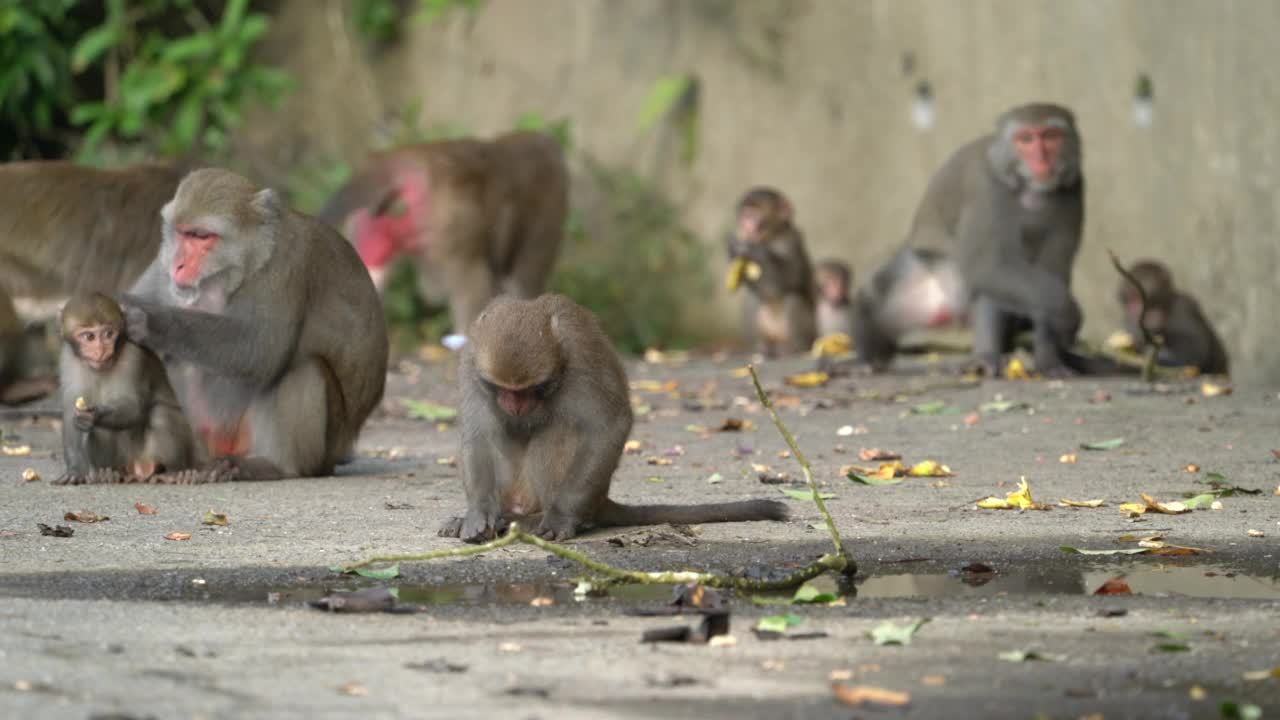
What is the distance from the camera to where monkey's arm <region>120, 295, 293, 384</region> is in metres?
7.30

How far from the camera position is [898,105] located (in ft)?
47.6

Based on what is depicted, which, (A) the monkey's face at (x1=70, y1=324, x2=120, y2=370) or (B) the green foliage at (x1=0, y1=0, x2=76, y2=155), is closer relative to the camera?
(A) the monkey's face at (x1=70, y1=324, x2=120, y2=370)

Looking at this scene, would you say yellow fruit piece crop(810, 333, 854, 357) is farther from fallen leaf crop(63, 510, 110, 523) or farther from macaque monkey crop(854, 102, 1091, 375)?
fallen leaf crop(63, 510, 110, 523)

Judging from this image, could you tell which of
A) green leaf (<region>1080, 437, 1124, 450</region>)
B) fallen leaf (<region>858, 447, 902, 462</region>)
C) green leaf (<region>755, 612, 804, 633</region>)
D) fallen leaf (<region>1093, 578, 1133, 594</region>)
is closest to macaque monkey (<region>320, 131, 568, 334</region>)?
fallen leaf (<region>858, 447, 902, 462</region>)

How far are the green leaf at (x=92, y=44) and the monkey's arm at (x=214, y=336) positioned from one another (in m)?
8.92

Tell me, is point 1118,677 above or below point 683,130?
below

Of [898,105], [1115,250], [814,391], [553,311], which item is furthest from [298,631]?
[898,105]

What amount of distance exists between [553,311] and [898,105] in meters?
8.93

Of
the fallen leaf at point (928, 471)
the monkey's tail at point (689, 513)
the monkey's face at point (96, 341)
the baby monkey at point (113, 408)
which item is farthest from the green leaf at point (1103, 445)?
the monkey's face at point (96, 341)

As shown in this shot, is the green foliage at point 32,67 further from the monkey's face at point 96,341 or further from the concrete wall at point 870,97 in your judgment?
the monkey's face at point 96,341

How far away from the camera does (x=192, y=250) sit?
290 inches

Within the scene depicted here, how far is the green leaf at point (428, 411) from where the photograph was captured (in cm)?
1052

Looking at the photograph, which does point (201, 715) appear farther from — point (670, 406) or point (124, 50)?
point (124, 50)

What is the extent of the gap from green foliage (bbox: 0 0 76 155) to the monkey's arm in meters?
8.63
